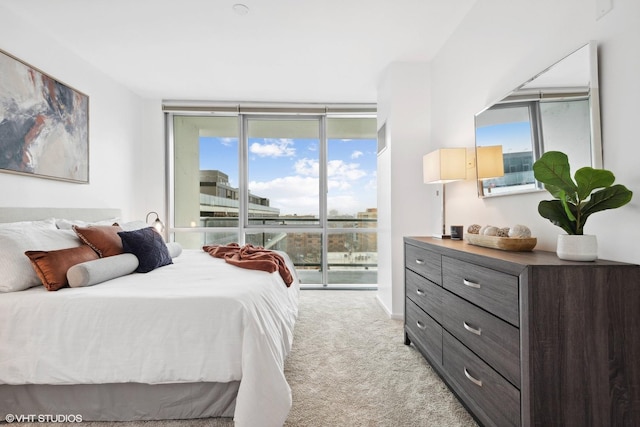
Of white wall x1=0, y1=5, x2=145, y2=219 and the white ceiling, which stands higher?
the white ceiling

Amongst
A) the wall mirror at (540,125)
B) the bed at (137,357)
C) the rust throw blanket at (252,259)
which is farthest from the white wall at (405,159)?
the bed at (137,357)

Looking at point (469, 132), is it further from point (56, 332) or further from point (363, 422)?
point (56, 332)

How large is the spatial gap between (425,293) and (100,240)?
2297 millimetres

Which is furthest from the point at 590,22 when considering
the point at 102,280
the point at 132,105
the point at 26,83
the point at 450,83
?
the point at 132,105

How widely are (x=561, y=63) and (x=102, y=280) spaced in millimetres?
2732

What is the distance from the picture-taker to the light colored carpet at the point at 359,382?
179 cm

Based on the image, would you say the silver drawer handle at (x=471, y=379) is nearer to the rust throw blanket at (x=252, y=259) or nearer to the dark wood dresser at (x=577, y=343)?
the dark wood dresser at (x=577, y=343)

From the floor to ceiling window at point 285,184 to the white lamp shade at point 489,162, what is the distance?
2.51 m

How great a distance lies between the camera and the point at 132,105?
14.5 ft

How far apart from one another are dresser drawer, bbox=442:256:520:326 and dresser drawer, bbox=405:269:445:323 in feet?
0.56

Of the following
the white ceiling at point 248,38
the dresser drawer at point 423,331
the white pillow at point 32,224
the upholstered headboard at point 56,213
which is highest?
the white ceiling at point 248,38

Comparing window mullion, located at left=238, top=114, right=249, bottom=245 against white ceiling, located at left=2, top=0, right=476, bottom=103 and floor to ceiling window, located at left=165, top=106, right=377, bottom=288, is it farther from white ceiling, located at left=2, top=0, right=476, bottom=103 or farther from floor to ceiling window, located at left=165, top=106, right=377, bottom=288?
white ceiling, located at left=2, top=0, right=476, bottom=103

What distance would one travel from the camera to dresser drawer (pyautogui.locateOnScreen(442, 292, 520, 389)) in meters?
1.33

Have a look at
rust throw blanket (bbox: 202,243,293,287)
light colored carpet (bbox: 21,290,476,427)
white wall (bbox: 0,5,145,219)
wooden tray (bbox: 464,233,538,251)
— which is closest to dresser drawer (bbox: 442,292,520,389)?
wooden tray (bbox: 464,233,538,251)
